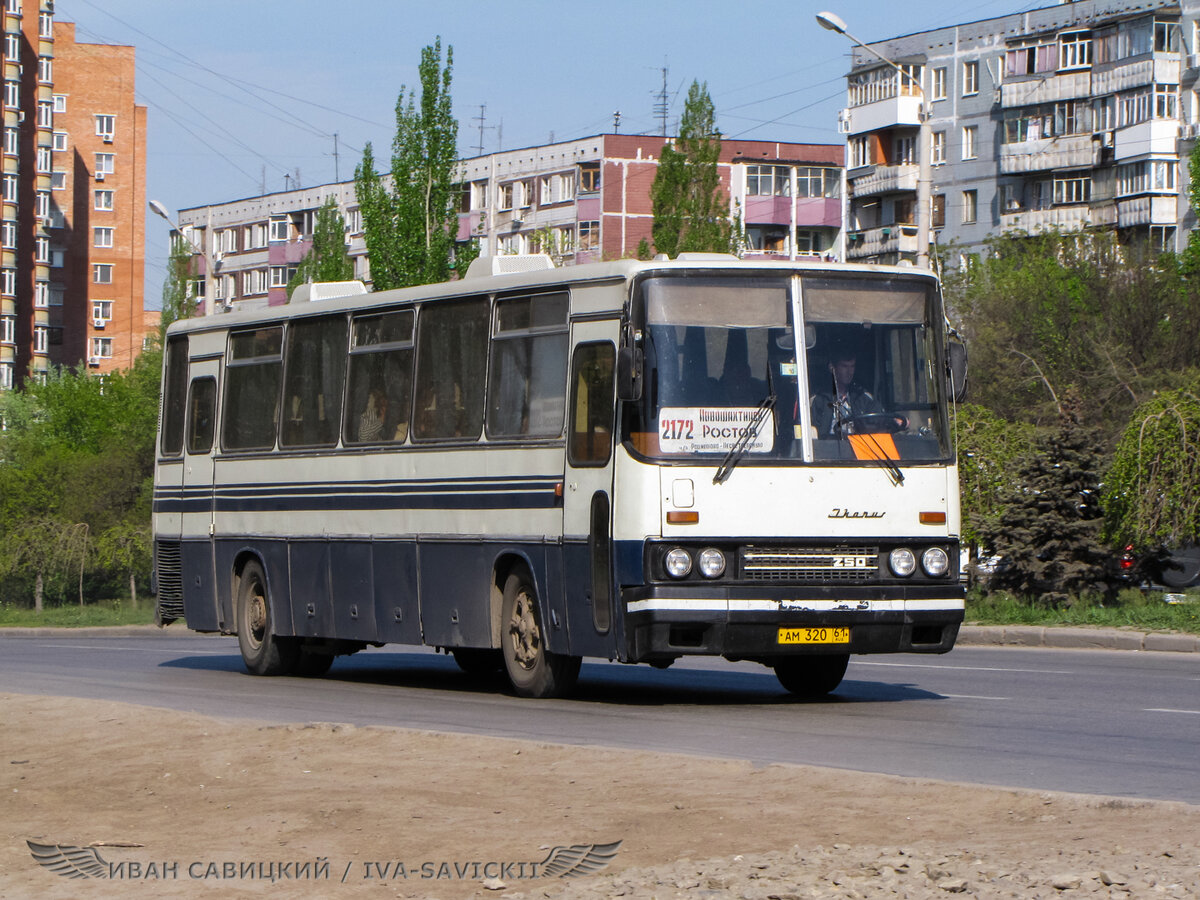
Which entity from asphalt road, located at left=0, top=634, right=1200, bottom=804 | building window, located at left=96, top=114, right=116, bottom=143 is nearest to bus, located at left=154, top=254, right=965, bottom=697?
asphalt road, located at left=0, top=634, right=1200, bottom=804

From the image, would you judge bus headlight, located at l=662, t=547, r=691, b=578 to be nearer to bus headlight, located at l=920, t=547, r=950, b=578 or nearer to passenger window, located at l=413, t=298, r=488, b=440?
bus headlight, located at l=920, t=547, r=950, b=578

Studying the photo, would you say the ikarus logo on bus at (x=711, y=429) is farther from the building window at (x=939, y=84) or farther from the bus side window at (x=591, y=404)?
the building window at (x=939, y=84)

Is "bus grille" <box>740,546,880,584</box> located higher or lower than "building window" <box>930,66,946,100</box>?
lower

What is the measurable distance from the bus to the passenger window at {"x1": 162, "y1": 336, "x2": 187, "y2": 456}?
13.3ft

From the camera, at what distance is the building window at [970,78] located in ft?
308

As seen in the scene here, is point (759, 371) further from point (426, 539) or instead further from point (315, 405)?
point (315, 405)

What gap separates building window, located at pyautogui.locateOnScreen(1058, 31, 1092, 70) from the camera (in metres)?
87.1

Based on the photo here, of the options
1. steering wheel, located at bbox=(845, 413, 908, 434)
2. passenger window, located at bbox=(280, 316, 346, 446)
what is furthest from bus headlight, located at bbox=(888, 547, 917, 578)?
passenger window, located at bbox=(280, 316, 346, 446)

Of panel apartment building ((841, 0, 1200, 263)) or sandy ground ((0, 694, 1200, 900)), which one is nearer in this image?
sandy ground ((0, 694, 1200, 900))

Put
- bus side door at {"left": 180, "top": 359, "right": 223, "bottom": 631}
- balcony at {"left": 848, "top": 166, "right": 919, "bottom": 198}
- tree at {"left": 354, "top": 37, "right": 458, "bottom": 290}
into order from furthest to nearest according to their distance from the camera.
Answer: balcony at {"left": 848, "top": 166, "right": 919, "bottom": 198} < tree at {"left": 354, "top": 37, "right": 458, "bottom": 290} < bus side door at {"left": 180, "top": 359, "right": 223, "bottom": 631}

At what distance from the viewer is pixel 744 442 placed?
14.4 meters

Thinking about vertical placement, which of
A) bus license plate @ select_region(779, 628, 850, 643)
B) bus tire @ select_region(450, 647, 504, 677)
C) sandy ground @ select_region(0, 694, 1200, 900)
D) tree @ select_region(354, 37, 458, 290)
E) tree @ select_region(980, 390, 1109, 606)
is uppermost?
tree @ select_region(354, 37, 458, 290)

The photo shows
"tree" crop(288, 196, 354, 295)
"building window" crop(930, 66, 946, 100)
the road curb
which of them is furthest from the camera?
"building window" crop(930, 66, 946, 100)

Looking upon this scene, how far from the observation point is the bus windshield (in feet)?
47.0
